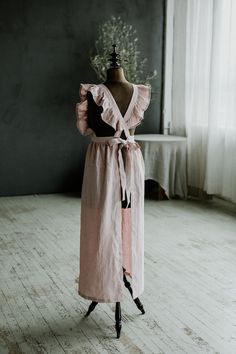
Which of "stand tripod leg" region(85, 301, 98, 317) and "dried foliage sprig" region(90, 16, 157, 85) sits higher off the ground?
"dried foliage sprig" region(90, 16, 157, 85)

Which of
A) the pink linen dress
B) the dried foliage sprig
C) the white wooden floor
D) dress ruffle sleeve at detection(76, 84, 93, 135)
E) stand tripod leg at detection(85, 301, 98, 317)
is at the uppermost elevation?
the dried foliage sprig

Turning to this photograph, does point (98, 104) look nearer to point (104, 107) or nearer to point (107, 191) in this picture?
point (104, 107)

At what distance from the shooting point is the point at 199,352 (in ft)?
7.60

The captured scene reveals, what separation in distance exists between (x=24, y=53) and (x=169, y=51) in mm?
1724

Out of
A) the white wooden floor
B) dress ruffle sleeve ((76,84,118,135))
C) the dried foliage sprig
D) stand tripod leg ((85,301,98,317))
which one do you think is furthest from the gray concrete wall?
dress ruffle sleeve ((76,84,118,135))

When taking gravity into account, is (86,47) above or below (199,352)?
above

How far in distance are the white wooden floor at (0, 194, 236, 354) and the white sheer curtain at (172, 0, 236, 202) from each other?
0.59 m

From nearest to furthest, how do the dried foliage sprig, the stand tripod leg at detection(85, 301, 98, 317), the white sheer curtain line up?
the stand tripod leg at detection(85, 301, 98, 317) < the white sheer curtain < the dried foliage sprig

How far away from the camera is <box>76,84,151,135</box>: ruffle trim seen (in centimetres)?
238

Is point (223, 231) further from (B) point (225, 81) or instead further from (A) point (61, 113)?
(A) point (61, 113)

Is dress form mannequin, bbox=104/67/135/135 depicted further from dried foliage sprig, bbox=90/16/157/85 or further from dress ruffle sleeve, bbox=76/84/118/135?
dried foliage sprig, bbox=90/16/157/85

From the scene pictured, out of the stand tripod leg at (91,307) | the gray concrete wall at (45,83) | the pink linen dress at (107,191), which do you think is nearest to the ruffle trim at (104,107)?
the pink linen dress at (107,191)

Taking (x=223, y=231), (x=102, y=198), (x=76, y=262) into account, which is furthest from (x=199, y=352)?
(x=223, y=231)

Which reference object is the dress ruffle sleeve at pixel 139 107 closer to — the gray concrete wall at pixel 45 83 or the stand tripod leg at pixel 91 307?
the stand tripod leg at pixel 91 307
